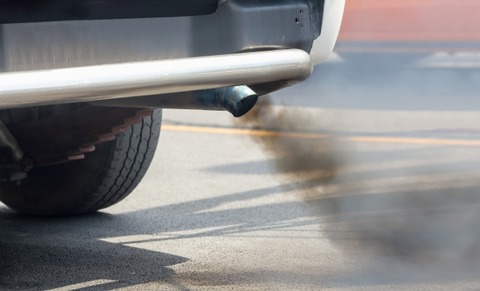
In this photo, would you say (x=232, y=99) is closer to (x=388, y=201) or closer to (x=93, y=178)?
(x=93, y=178)

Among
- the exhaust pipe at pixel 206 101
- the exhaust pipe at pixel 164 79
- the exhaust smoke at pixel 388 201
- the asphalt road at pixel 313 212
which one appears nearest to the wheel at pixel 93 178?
the asphalt road at pixel 313 212

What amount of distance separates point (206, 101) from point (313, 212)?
170 cm

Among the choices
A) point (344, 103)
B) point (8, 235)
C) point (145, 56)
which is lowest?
point (8, 235)

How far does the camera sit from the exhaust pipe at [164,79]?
9.27 ft

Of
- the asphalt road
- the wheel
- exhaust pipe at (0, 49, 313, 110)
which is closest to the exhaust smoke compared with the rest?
the asphalt road

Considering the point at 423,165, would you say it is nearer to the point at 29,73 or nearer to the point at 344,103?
the point at 344,103

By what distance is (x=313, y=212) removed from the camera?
16.5ft

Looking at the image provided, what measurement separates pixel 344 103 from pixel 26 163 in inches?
62.4

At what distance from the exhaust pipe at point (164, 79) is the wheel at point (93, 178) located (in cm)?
113

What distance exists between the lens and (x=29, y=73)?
2842mm

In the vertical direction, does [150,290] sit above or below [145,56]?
below

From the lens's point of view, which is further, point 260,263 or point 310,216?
point 310,216

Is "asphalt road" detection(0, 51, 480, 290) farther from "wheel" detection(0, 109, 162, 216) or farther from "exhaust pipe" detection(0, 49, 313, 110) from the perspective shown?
"exhaust pipe" detection(0, 49, 313, 110)

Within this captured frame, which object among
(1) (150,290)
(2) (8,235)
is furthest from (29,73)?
(2) (8,235)
